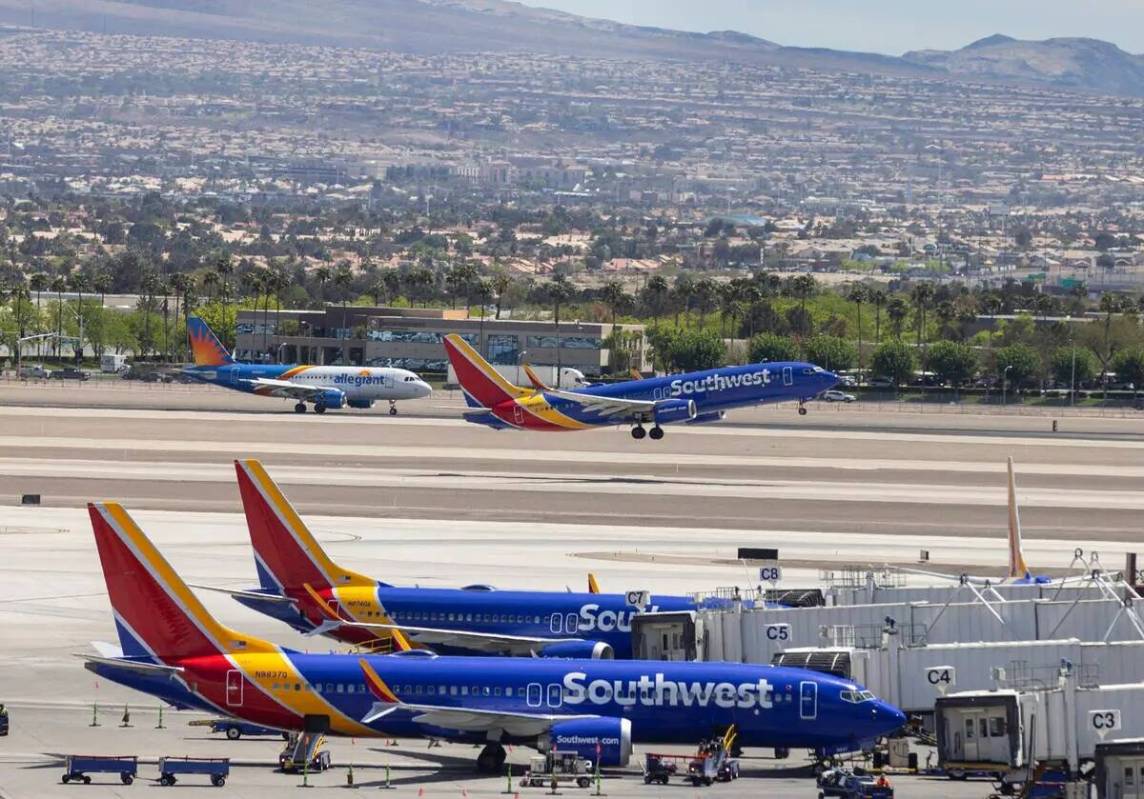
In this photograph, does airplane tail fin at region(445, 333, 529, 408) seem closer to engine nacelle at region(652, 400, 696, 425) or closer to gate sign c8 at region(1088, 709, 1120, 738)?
engine nacelle at region(652, 400, 696, 425)

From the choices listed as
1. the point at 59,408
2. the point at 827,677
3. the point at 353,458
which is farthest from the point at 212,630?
the point at 59,408

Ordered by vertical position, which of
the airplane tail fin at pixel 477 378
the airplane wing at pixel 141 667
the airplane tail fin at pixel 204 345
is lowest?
the airplane tail fin at pixel 204 345

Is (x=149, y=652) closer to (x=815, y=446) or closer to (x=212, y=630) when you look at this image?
(x=212, y=630)

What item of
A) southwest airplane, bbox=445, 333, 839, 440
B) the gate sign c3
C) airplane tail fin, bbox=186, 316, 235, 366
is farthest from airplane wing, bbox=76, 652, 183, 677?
airplane tail fin, bbox=186, 316, 235, 366

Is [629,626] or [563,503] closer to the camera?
[629,626]

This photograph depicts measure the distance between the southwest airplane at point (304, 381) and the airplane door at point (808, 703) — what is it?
113405 millimetres

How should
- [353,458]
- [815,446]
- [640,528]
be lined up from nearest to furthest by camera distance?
[640,528], [353,458], [815,446]

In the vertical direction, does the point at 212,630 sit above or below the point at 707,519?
above

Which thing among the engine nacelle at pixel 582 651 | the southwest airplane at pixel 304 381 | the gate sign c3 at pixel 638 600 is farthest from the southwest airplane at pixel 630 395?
the engine nacelle at pixel 582 651

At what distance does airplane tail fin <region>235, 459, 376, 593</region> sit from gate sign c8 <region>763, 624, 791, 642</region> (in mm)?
11036

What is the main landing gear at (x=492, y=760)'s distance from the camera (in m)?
47.3

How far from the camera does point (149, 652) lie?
1903 inches

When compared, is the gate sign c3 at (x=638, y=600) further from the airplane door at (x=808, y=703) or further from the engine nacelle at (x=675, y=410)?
the engine nacelle at (x=675, y=410)

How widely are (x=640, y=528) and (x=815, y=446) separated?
48531 millimetres
